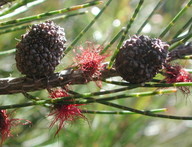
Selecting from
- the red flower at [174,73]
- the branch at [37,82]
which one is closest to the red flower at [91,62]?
the branch at [37,82]

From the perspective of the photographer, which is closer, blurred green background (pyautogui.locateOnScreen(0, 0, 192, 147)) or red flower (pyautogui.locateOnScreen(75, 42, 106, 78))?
red flower (pyautogui.locateOnScreen(75, 42, 106, 78))

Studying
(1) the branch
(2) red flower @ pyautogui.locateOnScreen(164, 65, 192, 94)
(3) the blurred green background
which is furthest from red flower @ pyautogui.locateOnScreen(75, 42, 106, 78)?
(3) the blurred green background

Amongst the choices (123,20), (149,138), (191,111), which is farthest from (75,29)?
(191,111)

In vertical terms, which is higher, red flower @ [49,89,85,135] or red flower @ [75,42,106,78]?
red flower @ [75,42,106,78]

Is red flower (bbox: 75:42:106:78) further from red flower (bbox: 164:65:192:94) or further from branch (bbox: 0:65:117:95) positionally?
red flower (bbox: 164:65:192:94)

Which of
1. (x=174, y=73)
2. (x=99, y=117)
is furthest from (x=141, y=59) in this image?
(x=99, y=117)

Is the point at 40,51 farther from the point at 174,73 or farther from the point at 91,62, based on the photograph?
the point at 174,73
